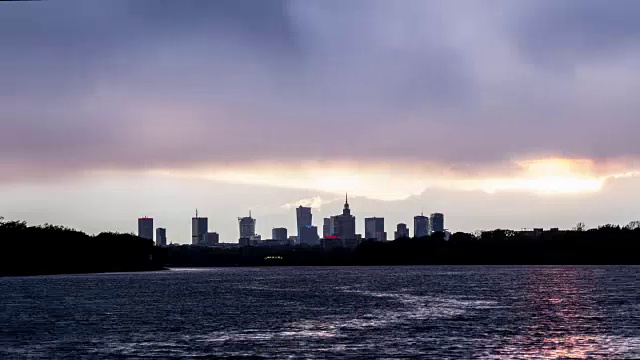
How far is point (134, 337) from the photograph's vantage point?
81000 millimetres

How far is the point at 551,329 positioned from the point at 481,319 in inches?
499

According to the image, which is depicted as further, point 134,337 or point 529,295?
point 529,295

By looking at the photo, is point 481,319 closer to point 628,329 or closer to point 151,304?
point 628,329

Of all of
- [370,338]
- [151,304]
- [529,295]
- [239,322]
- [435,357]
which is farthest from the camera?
[529,295]

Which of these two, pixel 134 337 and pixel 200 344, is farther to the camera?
pixel 134 337

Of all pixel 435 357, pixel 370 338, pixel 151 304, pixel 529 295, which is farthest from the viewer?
pixel 529 295

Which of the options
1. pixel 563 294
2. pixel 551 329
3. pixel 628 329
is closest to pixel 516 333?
pixel 551 329

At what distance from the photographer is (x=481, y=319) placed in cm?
9925

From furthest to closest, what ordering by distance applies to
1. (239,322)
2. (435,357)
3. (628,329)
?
(239,322), (628,329), (435,357)

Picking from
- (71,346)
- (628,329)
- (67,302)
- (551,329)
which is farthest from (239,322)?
(67,302)

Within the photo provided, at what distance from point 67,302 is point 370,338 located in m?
76.6

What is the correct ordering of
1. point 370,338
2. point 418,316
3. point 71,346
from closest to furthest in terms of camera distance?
point 71,346
point 370,338
point 418,316

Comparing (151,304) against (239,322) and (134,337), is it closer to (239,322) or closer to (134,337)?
(239,322)

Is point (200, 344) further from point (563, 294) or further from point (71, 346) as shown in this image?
point (563, 294)
